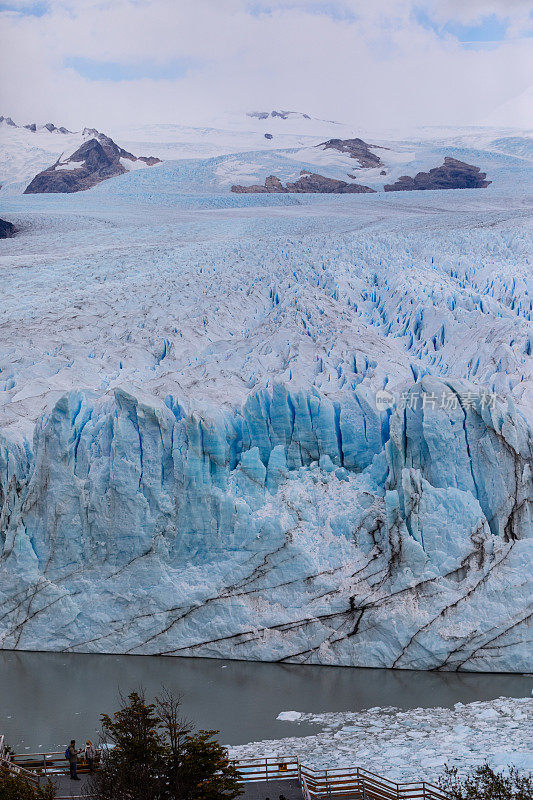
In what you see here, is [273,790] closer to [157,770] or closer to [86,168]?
[157,770]

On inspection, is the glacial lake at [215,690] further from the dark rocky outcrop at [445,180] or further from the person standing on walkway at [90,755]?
the dark rocky outcrop at [445,180]

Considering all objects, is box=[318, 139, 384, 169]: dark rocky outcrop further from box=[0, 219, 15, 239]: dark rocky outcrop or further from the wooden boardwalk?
the wooden boardwalk

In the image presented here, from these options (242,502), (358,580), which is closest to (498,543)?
(358,580)

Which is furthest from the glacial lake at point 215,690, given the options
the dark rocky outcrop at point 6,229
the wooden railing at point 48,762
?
the dark rocky outcrop at point 6,229

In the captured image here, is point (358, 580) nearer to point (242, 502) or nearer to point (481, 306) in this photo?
point (242, 502)

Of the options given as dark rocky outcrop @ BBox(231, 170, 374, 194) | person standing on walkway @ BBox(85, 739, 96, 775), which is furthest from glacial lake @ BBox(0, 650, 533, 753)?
dark rocky outcrop @ BBox(231, 170, 374, 194)

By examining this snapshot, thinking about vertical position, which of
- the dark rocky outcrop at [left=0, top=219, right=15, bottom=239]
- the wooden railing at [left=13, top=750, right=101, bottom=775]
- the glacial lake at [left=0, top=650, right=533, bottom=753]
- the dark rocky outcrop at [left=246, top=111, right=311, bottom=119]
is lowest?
the glacial lake at [left=0, top=650, right=533, bottom=753]

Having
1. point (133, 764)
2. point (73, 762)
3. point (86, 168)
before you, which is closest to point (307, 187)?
point (86, 168)

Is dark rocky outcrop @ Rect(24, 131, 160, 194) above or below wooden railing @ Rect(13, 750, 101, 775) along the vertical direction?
above
